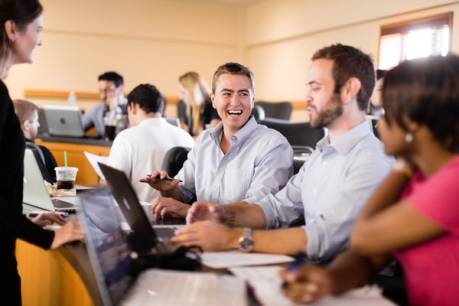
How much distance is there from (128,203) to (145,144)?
6.09 ft

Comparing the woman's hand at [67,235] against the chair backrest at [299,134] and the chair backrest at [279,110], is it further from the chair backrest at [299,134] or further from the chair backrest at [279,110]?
the chair backrest at [279,110]

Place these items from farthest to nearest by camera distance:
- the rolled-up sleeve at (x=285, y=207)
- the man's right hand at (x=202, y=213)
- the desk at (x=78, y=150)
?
the desk at (x=78, y=150) → the rolled-up sleeve at (x=285, y=207) → the man's right hand at (x=202, y=213)

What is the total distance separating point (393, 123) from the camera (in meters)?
1.16

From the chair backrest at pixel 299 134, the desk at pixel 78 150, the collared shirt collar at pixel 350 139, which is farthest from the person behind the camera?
the desk at pixel 78 150

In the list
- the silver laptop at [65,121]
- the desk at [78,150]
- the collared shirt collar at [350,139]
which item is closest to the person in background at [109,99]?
the silver laptop at [65,121]

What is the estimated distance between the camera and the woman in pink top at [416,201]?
104 centimetres

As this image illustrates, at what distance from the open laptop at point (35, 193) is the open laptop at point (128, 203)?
68 cm

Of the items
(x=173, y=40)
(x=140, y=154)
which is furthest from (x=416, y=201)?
(x=173, y=40)

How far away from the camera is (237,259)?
143 centimetres

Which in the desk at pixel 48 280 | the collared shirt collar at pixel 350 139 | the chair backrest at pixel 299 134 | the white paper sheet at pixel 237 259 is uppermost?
the collared shirt collar at pixel 350 139

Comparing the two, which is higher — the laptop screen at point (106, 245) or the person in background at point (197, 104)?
the person in background at point (197, 104)

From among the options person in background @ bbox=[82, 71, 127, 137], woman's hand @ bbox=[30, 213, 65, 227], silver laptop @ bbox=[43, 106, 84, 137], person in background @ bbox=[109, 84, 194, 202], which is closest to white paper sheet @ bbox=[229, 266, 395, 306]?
woman's hand @ bbox=[30, 213, 65, 227]

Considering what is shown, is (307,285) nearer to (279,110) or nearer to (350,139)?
(350,139)

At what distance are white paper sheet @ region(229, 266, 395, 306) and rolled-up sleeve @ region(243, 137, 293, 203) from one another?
0.86m
